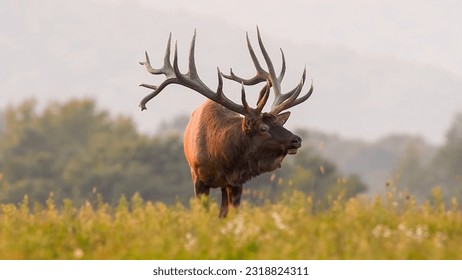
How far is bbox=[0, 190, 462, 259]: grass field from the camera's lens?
869cm

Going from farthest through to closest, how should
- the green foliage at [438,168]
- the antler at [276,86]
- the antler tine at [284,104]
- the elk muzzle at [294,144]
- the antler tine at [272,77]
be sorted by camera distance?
the green foliage at [438,168], the antler tine at [272,77], the antler at [276,86], the antler tine at [284,104], the elk muzzle at [294,144]

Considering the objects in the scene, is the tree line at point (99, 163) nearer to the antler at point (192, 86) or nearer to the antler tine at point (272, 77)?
the antler tine at point (272, 77)

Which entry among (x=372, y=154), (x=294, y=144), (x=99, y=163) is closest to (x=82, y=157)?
(x=99, y=163)

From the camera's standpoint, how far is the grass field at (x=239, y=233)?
8.69 m

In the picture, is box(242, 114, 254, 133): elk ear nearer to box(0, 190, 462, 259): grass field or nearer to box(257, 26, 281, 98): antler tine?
box(257, 26, 281, 98): antler tine

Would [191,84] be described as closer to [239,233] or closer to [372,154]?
[239,233]

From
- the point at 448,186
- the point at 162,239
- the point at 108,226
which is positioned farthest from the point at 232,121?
the point at 448,186

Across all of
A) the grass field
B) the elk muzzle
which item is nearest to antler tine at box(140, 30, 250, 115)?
the elk muzzle

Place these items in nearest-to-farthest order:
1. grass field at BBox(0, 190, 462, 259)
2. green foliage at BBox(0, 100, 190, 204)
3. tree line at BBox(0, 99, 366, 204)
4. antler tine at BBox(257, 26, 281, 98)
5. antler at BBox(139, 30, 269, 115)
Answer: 1. grass field at BBox(0, 190, 462, 259)
2. antler at BBox(139, 30, 269, 115)
3. antler tine at BBox(257, 26, 281, 98)
4. tree line at BBox(0, 99, 366, 204)
5. green foliage at BBox(0, 100, 190, 204)

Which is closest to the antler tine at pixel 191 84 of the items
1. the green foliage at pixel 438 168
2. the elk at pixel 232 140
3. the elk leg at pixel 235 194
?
the elk at pixel 232 140

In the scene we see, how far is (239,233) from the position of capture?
9.20m
